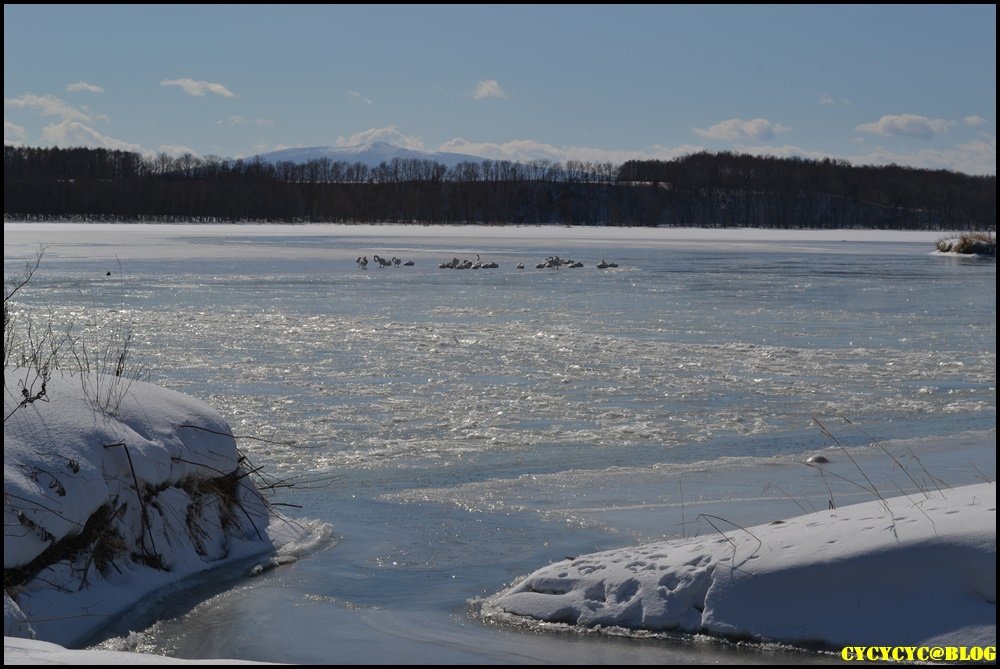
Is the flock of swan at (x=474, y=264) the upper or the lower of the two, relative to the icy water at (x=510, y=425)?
upper

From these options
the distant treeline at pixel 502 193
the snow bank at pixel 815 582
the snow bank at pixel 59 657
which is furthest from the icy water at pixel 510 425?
the distant treeline at pixel 502 193

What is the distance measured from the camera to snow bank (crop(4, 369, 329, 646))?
13.2 feet

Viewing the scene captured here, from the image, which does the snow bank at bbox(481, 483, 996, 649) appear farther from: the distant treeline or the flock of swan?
the distant treeline

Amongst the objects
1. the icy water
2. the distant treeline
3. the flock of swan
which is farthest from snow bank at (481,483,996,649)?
the distant treeline

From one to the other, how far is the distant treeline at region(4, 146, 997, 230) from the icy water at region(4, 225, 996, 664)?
74693 millimetres

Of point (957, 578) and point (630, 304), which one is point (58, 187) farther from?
point (957, 578)

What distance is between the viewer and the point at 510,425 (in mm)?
7887

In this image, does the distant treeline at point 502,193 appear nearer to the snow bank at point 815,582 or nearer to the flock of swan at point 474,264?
the flock of swan at point 474,264

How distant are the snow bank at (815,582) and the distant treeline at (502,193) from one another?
85.0m

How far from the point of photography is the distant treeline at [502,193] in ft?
302

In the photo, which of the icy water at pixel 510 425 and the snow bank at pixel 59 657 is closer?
the snow bank at pixel 59 657

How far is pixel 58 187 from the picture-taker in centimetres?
9181

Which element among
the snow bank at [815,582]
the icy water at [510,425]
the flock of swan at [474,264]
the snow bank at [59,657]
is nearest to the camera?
the snow bank at [59,657]

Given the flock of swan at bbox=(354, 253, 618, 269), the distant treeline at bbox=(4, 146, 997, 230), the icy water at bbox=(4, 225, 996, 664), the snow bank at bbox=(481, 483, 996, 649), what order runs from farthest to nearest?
the distant treeline at bbox=(4, 146, 997, 230) → the flock of swan at bbox=(354, 253, 618, 269) → the icy water at bbox=(4, 225, 996, 664) → the snow bank at bbox=(481, 483, 996, 649)
